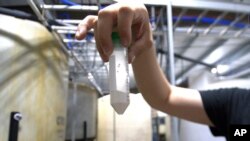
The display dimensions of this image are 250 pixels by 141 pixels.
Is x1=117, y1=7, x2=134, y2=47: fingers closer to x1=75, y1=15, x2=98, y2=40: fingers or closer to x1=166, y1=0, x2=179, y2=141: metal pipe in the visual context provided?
x1=75, y1=15, x2=98, y2=40: fingers

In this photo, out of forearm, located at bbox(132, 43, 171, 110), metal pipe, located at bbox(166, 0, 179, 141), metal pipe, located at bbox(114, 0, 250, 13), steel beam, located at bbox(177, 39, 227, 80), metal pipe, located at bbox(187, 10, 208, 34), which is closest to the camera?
forearm, located at bbox(132, 43, 171, 110)

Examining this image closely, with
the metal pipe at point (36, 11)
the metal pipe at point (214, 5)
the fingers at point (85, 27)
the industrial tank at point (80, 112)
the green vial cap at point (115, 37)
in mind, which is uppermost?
the metal pipe at point (214, 5)

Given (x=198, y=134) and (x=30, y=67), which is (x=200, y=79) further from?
(x=30, y=67)

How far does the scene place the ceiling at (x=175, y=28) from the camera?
851 millimetres

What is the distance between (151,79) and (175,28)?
41.7 inches

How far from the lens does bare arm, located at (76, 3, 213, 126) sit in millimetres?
284

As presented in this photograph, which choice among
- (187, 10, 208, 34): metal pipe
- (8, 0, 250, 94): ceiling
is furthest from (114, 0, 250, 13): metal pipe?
(187, 10, 208, 34): metal pipe

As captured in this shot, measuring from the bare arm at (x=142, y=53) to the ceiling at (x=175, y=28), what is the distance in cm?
14

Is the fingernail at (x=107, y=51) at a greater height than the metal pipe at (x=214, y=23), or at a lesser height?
lesser

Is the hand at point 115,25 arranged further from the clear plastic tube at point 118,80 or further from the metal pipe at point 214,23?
the metal pipe at point 214,23

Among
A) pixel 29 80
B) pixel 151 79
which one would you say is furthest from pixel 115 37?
pixel 29 80

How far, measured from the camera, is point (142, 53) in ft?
1.42

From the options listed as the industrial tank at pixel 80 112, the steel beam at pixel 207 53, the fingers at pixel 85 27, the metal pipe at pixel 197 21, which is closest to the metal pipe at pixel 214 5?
the metal pipe at pixel 197 21

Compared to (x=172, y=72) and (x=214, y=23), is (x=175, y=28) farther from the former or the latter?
(x=172, y=72)
